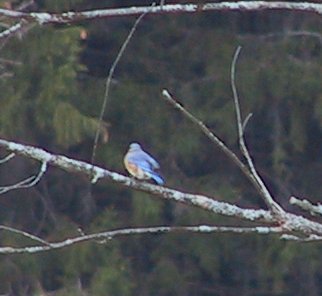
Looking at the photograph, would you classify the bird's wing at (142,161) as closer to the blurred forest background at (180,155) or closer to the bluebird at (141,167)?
the bluebird at (141,167)

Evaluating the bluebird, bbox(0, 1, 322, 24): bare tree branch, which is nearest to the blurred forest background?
the bluebird

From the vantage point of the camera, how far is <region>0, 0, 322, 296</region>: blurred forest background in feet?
43.2

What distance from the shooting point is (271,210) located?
342 centimetres

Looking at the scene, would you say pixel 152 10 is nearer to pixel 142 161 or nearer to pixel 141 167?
pixel 141 167

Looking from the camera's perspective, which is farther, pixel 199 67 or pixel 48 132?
pixel 199 67

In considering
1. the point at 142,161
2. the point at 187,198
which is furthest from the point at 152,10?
the point at 142,161

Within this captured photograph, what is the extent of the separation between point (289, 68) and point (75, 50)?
209 cm

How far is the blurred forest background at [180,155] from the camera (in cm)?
1316

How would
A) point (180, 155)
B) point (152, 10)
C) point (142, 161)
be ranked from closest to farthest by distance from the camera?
point (152, 10) → point (142, 161) → point (180, 155)

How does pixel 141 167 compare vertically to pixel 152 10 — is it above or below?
below

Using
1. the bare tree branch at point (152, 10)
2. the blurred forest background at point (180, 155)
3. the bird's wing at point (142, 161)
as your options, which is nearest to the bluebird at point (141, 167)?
the bird's wing at point (142, 161)

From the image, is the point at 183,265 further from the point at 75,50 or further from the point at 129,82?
the point at 75,50

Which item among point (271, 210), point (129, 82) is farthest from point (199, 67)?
point (271, 210)

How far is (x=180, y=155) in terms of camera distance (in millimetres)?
13852
